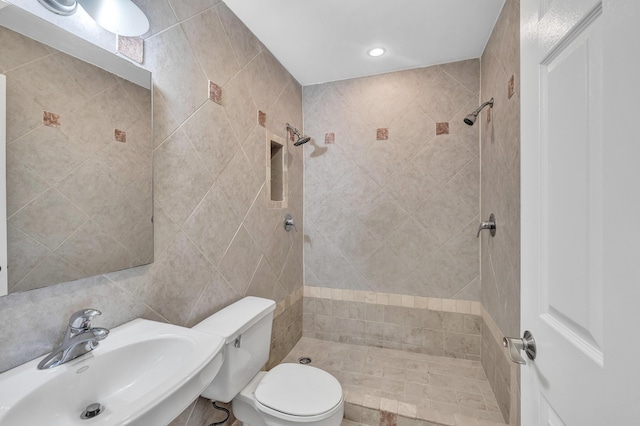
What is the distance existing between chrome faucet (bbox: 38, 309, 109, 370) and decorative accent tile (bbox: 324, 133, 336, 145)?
1.99 m

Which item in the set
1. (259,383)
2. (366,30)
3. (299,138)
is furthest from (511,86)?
(259,383)

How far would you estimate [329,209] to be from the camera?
94.6 inches

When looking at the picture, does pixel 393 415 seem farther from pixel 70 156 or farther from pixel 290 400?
pixel 70 156

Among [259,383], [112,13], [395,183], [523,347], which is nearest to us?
[523,347]

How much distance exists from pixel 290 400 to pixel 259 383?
0.21 m

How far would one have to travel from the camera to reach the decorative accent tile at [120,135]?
98cm

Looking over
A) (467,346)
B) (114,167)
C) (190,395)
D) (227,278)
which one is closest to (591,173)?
(190,395)

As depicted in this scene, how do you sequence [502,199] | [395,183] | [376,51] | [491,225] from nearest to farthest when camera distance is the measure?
[502,199] < [491,225] < [376,51] < [395,183]

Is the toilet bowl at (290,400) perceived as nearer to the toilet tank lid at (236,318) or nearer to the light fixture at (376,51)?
the toilet tank lid at (236,318)

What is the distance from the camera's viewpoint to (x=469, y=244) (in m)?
2.08

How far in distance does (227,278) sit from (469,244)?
1.79 metres

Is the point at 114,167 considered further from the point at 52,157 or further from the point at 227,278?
the point at 227,278

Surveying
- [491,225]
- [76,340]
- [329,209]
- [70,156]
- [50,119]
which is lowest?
[76,340]

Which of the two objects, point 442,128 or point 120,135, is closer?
point 120,135
